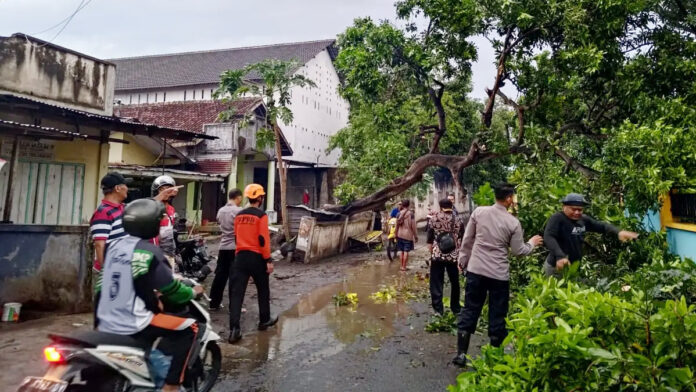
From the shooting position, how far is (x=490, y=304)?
4.69 meters

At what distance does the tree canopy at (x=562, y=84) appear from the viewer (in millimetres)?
6652

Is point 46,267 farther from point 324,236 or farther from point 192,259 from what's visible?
point 324,236

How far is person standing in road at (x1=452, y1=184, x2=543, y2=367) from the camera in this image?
4617 millimetres

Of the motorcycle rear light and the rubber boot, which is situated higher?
the motorcycle rear light

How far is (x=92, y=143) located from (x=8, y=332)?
561 centimetres

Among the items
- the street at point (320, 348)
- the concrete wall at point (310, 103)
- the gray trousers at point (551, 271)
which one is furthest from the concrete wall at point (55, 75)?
the concrete wall at point (310, 103)

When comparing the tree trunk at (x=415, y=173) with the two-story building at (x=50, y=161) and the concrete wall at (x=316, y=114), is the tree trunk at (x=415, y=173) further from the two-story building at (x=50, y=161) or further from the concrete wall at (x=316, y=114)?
the concrete wall at (x=316, y=114)

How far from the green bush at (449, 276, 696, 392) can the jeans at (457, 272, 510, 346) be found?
170 cm

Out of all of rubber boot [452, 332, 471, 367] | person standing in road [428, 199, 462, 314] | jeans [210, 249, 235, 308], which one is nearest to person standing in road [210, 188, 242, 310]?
jeans [210, 249, 235, 308]

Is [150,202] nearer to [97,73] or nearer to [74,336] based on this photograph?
[74,336]

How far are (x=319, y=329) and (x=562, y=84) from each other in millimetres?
6556

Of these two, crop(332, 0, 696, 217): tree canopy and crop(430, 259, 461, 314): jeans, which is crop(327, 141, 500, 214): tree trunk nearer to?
crop(332, 0, 696, 217): tree canopy

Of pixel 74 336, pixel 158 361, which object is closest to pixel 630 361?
pixel 158 361

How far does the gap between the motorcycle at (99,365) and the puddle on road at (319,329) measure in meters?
1.93
